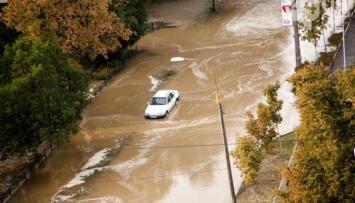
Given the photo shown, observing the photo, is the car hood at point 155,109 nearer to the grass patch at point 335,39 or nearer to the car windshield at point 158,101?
the car windshield at point 158,101

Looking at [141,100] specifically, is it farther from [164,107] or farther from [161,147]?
[161,147]

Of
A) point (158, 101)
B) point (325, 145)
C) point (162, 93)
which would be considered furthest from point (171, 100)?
point (325, 145)

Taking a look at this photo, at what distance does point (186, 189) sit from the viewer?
34.0m

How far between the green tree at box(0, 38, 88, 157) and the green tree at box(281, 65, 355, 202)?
15.7 metres

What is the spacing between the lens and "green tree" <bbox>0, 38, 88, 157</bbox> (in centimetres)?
3544

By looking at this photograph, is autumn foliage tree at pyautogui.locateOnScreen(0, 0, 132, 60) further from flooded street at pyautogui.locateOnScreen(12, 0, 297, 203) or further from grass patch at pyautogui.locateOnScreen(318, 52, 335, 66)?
grass patch at pyautogui.locateOnScreen(318, 52, 335, 66)

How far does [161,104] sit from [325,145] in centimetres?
2042

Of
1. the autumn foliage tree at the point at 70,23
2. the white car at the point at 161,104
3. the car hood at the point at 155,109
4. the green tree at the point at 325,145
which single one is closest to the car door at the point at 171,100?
the white car at the point at 161,104

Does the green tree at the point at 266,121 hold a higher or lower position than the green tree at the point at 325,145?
lower

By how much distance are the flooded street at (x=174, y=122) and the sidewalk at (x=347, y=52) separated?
3.41 m

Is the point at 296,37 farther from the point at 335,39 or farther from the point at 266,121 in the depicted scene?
the point at 266,121

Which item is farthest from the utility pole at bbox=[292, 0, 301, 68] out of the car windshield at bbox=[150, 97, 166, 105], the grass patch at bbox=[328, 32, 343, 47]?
the car windshield at bbox=[150, 97, 166, 105]

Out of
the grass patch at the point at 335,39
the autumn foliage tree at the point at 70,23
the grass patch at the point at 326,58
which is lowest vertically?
the grass patch at the point at 326,58

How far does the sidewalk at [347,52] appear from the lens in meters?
47.2
